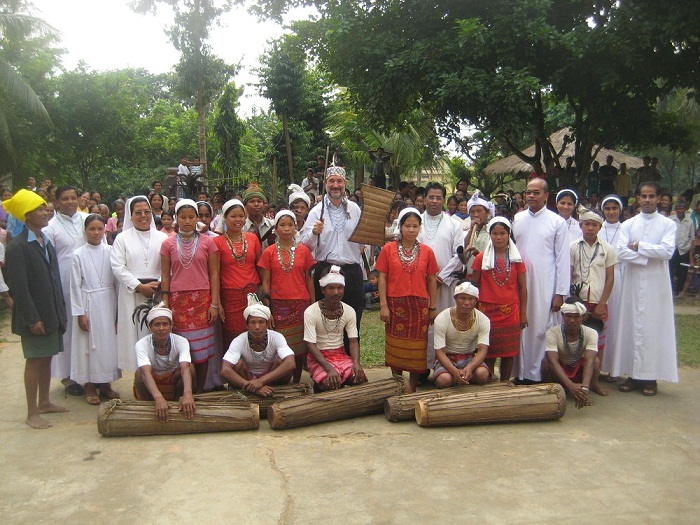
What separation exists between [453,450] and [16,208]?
12.7 ft

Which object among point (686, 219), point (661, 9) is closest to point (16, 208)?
point (661, 9)

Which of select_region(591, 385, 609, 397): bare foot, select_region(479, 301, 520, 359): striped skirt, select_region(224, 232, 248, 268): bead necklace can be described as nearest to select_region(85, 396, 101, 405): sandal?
select_region(224, 232, 248, 268): bead necklace

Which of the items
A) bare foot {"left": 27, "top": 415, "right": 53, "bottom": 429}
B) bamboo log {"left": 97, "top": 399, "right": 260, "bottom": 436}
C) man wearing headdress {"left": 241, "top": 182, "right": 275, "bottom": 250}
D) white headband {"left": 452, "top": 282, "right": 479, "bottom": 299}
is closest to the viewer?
bamboo log {"left": 97, "top": 399, "right": 260, "bottom": 436}

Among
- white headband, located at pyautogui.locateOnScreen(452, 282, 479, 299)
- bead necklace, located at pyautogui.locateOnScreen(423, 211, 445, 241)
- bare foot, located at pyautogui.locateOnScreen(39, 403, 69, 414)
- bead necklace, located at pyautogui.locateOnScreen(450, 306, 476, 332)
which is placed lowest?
bare foot, located at pyautogui.locateOnScreen(39, 403, 69, 414)

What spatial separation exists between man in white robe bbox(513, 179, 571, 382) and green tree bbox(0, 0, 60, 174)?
1717cm

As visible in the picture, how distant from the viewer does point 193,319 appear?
5.40 meters

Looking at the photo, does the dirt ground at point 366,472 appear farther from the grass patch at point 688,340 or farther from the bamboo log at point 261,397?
the grass patch at point 688,340

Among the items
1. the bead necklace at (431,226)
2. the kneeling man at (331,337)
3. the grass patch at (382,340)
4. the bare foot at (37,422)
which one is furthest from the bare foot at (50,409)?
the bead necklace at (431,226)

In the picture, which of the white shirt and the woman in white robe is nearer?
the white shirt

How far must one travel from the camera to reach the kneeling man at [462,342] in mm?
5258

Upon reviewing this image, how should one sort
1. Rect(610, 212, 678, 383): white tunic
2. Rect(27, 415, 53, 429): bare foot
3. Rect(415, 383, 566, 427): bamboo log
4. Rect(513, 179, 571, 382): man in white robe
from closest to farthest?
Rect(415, 383, 566, 427): bamboo log, Rect(27, 415, 53, 429): bare foot, Rect(513, 179, 571, 382): man in white robe, Rect(610, 212, 678, 383): white tunic

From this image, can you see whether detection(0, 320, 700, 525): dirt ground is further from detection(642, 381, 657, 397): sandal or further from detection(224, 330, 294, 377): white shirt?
detection(224, 330, 294, 377): white shirt

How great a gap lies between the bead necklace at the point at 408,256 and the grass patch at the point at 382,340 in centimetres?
163

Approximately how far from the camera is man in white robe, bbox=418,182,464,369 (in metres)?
6.05
